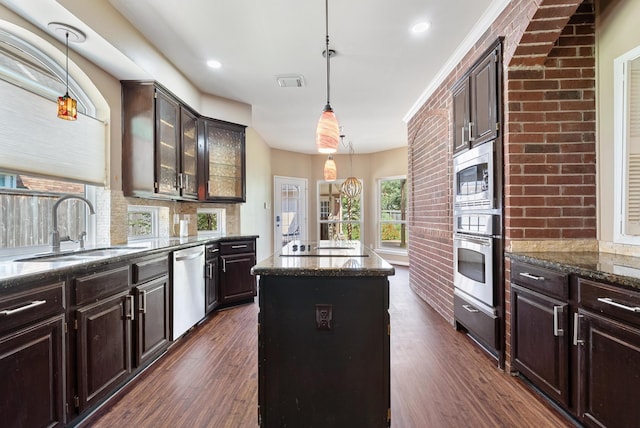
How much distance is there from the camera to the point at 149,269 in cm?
238

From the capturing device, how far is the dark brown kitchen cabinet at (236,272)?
12.3 ft

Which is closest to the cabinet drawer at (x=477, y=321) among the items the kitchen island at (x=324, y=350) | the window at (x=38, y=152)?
the kitchen island at (x=324, y=350)

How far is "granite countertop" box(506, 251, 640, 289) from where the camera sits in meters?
1.39

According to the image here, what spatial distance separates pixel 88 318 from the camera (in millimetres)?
1765

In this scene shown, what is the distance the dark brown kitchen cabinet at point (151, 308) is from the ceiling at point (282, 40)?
170cm

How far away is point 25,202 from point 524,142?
3.56 metres

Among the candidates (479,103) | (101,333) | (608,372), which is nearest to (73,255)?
(101,333)

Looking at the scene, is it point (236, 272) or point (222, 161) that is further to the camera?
Result: point (222, 161)

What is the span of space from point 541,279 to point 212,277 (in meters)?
3.08

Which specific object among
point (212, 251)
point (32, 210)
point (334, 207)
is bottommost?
point (212, 251)

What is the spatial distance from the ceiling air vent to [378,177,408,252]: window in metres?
4.15

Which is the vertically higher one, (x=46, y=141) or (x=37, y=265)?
(x=46, y=141)

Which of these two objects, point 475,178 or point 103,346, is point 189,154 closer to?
point 103,346

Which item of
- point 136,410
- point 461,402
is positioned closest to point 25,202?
point 136,410
